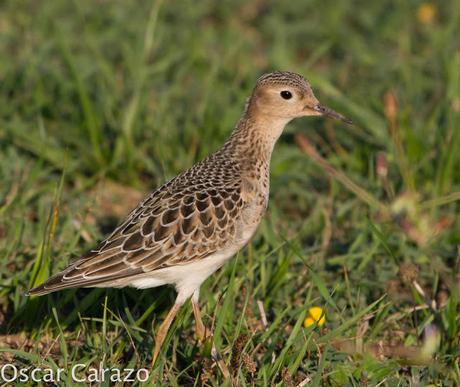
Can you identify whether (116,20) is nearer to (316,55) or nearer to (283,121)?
(316,55)

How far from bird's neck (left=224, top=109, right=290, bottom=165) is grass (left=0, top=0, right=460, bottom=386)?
0.40 metres

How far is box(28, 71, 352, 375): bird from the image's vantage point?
5.05m

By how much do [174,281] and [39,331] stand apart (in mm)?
881

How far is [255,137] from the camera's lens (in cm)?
587

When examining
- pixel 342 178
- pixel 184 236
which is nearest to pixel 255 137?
pixel 184 236

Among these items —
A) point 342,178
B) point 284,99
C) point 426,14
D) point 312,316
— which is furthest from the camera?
point 426,14

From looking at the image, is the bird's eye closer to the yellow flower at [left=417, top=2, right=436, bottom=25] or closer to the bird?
the bird

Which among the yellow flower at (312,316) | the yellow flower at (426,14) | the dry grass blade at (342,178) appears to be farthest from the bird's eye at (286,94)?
the yellow flower at (426,14)

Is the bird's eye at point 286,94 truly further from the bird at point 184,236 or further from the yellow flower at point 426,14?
the yellow flower at point 426,14

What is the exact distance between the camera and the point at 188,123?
757cm

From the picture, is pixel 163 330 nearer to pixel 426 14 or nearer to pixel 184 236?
pixel 184 236

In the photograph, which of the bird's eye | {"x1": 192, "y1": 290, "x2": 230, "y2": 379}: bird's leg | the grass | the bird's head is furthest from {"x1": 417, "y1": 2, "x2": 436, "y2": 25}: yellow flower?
{"x1": 192, "y1": 290, "x2": 230, "y2": 379}: bird's leg

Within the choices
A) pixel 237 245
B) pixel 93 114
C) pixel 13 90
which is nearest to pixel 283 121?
pixel 237 245

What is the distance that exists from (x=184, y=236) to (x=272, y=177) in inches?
86.4
